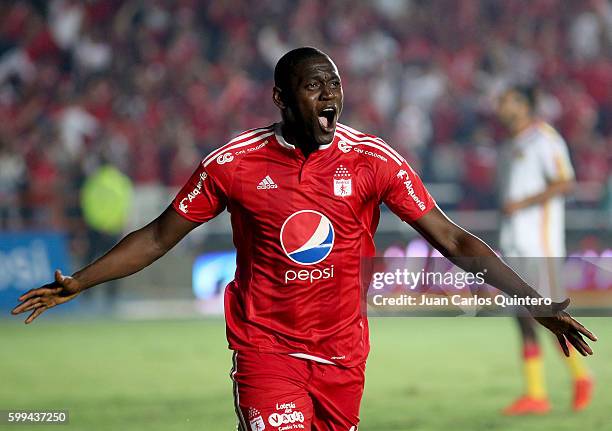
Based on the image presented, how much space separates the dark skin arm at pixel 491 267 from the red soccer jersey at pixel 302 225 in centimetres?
11

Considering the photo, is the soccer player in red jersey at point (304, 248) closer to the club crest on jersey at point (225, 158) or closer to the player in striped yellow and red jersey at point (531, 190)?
the club crest on jersey at point (225, 158)

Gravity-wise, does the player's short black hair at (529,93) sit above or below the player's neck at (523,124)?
above

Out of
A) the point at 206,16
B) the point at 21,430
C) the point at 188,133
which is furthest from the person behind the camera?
the point at 206,16

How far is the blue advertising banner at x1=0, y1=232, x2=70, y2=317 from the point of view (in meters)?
15.1

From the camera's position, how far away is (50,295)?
500cm

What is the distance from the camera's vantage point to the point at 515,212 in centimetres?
947

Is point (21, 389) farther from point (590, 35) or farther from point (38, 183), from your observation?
point (590, 35)

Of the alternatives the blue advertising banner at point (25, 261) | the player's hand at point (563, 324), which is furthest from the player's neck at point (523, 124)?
the blue advertising banner at point (25, 261)

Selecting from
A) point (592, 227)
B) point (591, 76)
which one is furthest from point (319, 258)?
point (591, 76)

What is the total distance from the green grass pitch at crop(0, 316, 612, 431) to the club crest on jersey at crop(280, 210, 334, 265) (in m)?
3.01

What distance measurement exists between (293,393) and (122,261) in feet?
3.21

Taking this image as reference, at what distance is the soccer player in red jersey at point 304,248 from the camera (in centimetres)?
489

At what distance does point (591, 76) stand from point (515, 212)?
1206cm

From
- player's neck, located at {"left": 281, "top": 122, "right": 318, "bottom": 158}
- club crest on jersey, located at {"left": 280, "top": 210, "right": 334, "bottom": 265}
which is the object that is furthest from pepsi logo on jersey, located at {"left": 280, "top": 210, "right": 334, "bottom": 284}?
player's neck, located at {"left": 281, "top": 122, "right": 318, "bottom": 158}
